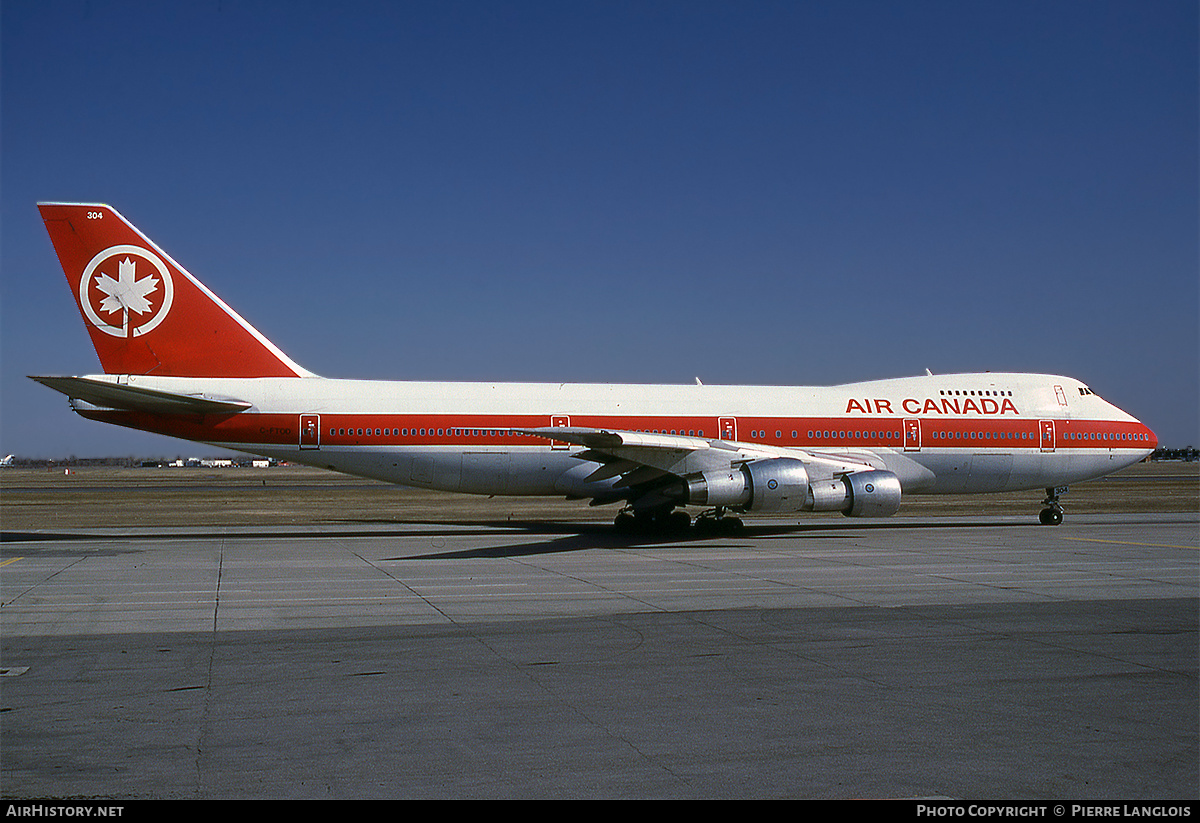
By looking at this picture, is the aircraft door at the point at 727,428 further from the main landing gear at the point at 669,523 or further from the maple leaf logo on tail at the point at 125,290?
the maple leaf logo on tail at the point at 125,290

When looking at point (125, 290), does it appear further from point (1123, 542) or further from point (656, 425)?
point (1123, 542)

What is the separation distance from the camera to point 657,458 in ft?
76.5

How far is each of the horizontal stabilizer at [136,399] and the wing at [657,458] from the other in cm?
820

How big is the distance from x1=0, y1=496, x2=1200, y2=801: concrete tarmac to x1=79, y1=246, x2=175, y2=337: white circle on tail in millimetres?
8220

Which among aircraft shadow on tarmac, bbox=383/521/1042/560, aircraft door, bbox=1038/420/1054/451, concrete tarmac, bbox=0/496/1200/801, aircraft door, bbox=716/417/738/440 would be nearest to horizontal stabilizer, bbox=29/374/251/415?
concrete tarmac, bbox=0/496/1200/801

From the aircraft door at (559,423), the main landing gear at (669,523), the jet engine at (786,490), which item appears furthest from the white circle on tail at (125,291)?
the jet engine at (786,490)

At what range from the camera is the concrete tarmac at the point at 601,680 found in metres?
5.88

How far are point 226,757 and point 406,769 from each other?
1324 mm

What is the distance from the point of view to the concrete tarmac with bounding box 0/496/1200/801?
19.3 feet

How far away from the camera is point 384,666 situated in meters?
9.20

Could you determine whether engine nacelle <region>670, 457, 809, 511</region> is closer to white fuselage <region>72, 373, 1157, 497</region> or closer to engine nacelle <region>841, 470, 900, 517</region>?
engine nacelle <region>841, 470, 900, 517</region>

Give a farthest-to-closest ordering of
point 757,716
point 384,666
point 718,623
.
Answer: point 718,623, point 384,666, point 757,716

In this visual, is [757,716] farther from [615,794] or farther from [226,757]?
[226,757]

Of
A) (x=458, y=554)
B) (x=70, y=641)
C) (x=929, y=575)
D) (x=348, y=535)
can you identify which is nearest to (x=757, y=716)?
(x=70, y=641)
